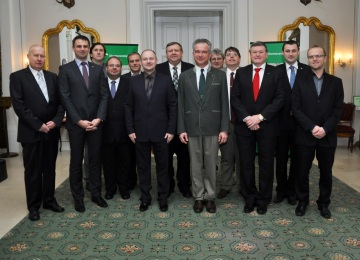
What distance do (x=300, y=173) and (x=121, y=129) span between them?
200 cm

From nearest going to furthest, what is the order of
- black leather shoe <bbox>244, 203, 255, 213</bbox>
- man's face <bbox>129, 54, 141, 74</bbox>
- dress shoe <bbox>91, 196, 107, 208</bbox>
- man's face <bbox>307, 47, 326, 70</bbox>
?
man's face <bbox>307, 47, 326, 70</bbox> < black leather shoe <bbox>244, 203, 255, 213</bbox> < dress shoe <bbox>91, 196, 107, 208</bbox> < man's face <bbox>129, 54, 141, 74</bbox>

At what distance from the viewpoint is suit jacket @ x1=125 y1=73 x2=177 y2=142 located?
3820 mm

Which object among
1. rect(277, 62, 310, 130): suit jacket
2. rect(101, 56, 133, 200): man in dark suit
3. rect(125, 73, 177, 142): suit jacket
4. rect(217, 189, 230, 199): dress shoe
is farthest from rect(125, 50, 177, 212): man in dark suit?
rect(277, 62, 310, 130): suit jacket

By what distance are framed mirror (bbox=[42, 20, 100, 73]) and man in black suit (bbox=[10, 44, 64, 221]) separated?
13.0ft

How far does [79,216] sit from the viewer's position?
3.83 metres

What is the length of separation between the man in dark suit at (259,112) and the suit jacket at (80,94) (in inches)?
55.1

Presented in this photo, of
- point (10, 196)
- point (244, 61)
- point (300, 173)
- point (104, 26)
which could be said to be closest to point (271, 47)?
point (244, 61)

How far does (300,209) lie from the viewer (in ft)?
12.3

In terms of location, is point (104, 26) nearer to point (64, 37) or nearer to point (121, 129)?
point (64, 37)

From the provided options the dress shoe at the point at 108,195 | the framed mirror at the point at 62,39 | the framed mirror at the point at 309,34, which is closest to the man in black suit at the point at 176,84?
the dress shoe at the point at 108,195

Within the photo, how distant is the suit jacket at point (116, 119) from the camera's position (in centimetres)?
426

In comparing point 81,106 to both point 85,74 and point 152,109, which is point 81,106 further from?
point 152,109

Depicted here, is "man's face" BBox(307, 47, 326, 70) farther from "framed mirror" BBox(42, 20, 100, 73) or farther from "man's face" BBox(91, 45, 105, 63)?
"framed mirror" BBox(42, 20, 100, 73)

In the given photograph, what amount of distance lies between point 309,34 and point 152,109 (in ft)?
16.7
